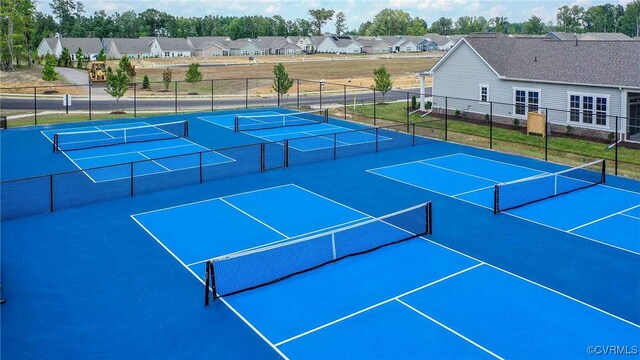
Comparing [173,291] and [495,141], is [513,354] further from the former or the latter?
[495,141]

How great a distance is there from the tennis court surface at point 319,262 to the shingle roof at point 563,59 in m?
9.97

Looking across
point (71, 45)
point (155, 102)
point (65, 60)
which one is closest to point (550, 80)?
point (155, 102)

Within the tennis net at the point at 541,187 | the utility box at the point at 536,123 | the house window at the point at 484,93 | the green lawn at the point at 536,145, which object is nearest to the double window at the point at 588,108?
the green lawn at the point at 536,145

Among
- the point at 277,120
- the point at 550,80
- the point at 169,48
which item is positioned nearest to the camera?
the point at 550,80

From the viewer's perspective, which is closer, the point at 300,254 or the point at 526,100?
the point at 300,254

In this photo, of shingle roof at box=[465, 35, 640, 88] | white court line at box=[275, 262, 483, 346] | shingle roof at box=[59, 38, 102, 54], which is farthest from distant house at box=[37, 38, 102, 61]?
white court line at box=[275, 262, 483, 346]

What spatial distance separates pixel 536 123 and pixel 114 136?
25095mm

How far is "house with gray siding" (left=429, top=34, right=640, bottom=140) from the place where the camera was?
32.5 m

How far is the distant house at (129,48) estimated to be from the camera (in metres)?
151

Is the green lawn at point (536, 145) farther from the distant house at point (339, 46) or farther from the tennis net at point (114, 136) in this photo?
the distant house at point (339, 46)

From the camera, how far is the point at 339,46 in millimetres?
→ 182250

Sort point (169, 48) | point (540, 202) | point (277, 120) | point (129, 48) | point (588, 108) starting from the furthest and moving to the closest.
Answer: point (169, 48), point (129, 48), point (277, 120), point (588, 108), point (540, 202)

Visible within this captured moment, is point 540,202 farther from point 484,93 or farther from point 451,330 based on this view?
point 484,93

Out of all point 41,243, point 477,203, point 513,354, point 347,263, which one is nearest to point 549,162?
point 477,203
